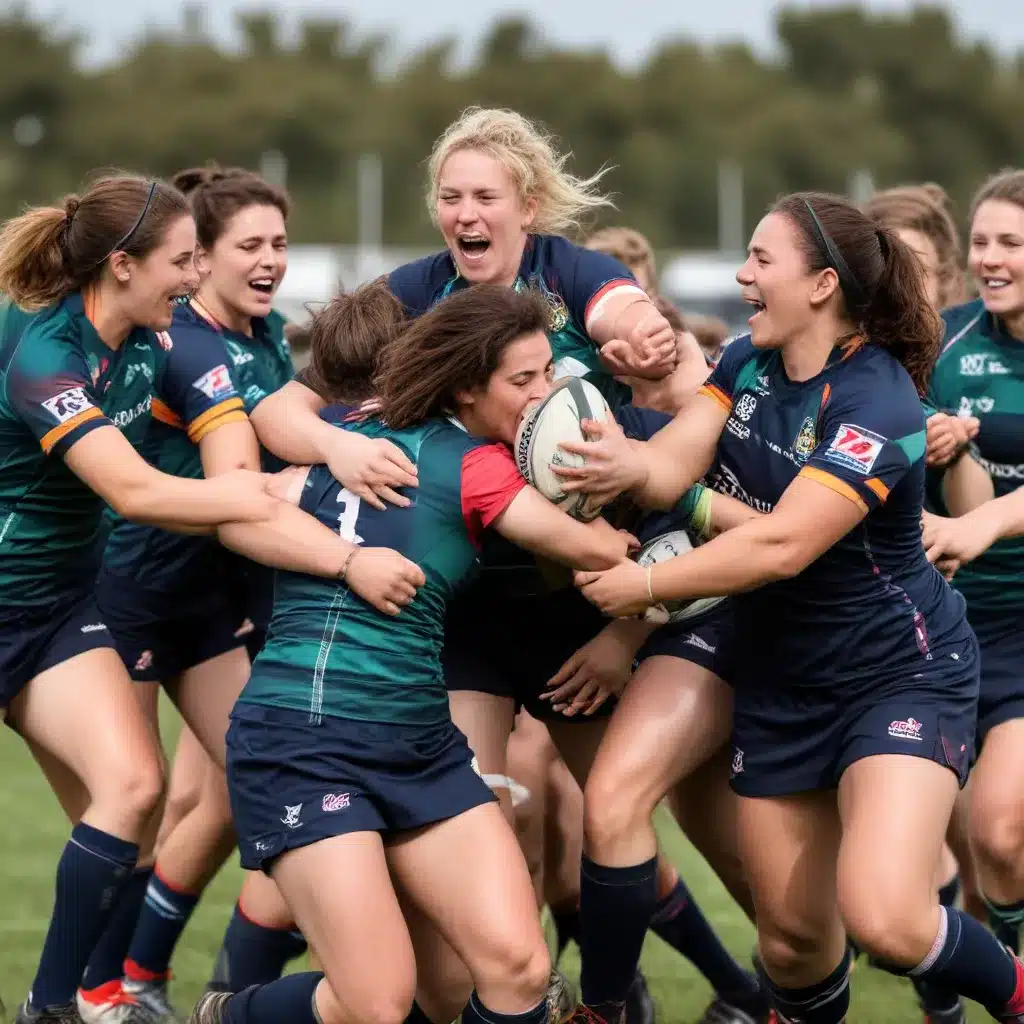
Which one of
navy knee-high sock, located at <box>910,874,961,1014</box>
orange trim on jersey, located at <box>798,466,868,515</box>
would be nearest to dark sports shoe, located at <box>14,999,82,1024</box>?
navy knee-high sock, located at <box>910,874,961,1014</box>

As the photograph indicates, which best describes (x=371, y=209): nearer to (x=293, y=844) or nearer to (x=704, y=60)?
(x=704, y=60)

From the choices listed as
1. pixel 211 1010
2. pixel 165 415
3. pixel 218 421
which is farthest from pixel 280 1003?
pixel 165 415

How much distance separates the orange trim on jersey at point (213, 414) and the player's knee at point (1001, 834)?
2433 mm

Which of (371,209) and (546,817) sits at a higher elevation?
(546,817)

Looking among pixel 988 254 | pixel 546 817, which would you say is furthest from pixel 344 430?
pixel 988 254

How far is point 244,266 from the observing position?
6160 millimetres

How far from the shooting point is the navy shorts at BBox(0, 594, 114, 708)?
520 cm

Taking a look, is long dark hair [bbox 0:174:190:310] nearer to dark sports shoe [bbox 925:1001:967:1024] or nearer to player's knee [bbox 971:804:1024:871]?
player's knee [bbox 971:804:1024:871]

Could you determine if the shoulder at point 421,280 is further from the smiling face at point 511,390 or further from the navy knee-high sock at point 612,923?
the navy knee-high sock at point 612,923

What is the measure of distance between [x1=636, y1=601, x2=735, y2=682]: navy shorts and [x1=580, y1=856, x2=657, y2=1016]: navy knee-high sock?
0.57m

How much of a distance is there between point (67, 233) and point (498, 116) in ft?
4.19

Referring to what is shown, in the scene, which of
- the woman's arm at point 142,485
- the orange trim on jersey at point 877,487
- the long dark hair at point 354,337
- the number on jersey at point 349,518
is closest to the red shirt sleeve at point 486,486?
the number on jersey at point 349,518

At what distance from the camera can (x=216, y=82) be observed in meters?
65.8

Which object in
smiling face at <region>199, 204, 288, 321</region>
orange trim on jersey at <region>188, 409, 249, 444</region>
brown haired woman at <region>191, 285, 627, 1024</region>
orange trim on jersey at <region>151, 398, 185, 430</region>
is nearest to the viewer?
brown haired woman at <region>191, 285, 627, 1024</region>
